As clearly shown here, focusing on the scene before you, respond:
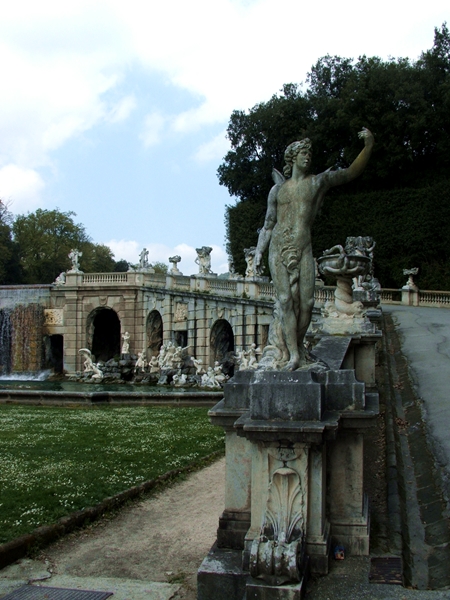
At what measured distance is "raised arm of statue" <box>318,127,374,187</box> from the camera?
513cm

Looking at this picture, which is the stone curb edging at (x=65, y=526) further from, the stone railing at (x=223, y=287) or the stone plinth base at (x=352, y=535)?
the stone railing at (x=223, y=287)

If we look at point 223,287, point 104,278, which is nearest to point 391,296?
point 223,287

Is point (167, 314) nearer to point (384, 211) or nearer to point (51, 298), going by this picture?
point (51, 298)

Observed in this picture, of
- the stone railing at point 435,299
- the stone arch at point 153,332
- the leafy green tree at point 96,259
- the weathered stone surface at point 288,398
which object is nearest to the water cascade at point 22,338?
the stone arch at point 153,332

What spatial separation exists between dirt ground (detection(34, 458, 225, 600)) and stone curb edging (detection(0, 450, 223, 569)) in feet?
0.34

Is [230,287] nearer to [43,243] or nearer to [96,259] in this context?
[43,243]

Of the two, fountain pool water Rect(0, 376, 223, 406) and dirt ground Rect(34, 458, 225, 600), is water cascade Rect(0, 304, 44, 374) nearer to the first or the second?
fountain pool water Rect(0, 376, 223, 406)

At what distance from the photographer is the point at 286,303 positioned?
5.28m

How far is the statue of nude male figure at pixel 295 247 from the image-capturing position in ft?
17.2

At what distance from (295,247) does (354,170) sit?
773 mm

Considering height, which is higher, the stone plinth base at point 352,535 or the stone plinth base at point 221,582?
the stone plinth base at point 352,535

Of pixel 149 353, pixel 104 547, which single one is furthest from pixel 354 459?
pixel 149 353

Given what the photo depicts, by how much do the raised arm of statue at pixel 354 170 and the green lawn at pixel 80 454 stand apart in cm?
431

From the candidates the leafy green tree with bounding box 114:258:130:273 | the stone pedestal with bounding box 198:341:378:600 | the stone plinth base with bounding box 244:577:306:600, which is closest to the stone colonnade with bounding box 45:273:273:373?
the stone pedestal with bounding box 198:341:378:600
